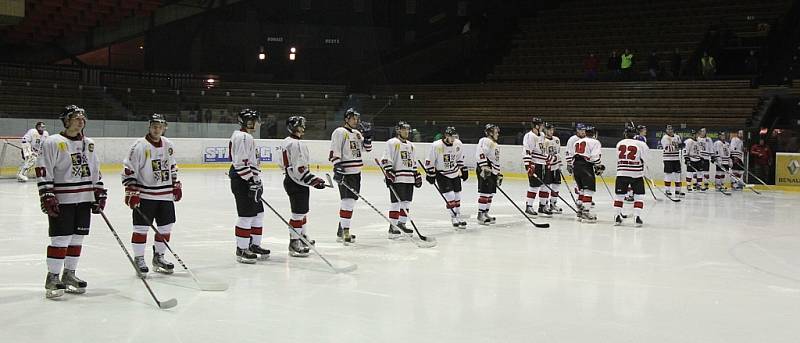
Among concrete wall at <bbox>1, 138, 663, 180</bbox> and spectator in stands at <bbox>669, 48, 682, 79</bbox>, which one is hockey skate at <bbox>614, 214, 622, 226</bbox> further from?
spectator in stands at <bbox>669, 48, 682, 79</bbox>

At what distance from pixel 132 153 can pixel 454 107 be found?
17.6 meters

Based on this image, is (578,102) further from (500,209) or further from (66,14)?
(66,14)

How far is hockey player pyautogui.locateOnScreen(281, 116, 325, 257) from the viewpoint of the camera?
7.25 metres

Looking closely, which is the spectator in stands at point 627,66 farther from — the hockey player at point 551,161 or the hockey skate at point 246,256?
the hockey skate at point 246,256

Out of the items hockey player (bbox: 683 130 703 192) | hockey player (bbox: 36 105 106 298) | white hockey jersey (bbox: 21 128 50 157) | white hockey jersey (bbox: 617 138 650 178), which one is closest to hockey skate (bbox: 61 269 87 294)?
hockey player (bbox: 36 105 106 298)

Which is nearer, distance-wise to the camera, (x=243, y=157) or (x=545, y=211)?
(x=243, y=157)

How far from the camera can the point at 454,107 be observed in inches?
914

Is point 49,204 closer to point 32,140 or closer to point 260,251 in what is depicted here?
point 260,251

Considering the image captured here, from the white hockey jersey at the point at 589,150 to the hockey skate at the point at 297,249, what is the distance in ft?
17.7

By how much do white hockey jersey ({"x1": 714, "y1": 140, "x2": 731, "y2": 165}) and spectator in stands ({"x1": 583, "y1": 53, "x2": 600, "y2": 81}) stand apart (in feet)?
22.2

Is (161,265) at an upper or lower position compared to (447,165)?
lower

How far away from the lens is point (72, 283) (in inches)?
220

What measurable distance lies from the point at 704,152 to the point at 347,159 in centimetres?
1104

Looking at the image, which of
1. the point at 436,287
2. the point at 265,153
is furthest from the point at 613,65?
the point at 436,287
